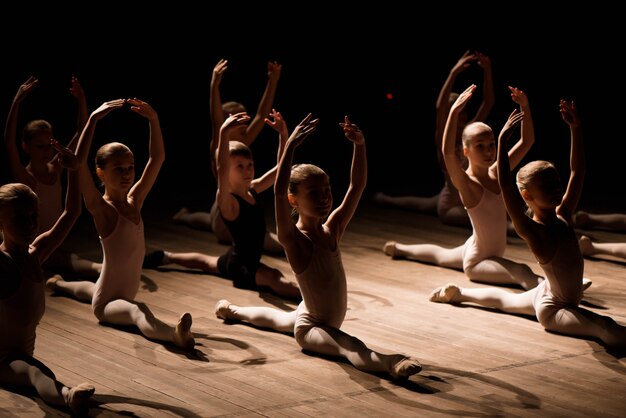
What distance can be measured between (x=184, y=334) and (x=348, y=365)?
703mm

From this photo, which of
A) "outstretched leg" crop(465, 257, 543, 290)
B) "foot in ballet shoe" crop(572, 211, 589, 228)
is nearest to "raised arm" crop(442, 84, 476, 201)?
"outstretched leg" crop(465, 257, 543, 290)

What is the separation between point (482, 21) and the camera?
383 inches

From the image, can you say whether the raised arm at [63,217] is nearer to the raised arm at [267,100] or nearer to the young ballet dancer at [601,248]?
the raised arm at [267,100]

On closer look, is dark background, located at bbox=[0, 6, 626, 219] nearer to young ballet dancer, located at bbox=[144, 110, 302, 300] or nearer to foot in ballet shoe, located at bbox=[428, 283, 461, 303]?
young ballet dancer, located at bbox=[144, 110, 302, 300]

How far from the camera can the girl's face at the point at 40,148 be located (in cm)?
593

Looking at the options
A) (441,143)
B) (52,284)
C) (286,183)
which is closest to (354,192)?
(286,183)

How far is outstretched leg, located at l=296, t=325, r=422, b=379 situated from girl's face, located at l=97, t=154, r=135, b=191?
108 cm

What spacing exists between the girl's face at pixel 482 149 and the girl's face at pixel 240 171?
1.22 m

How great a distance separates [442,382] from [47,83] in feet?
19.9

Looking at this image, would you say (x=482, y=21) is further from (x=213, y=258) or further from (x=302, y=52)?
(x=213, y=258)

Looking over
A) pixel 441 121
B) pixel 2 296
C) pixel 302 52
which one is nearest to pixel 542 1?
pixel 302 52

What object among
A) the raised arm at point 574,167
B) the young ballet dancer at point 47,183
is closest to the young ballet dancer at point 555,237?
the raised arm at point 574,167

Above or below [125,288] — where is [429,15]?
above

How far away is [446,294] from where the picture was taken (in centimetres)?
495
